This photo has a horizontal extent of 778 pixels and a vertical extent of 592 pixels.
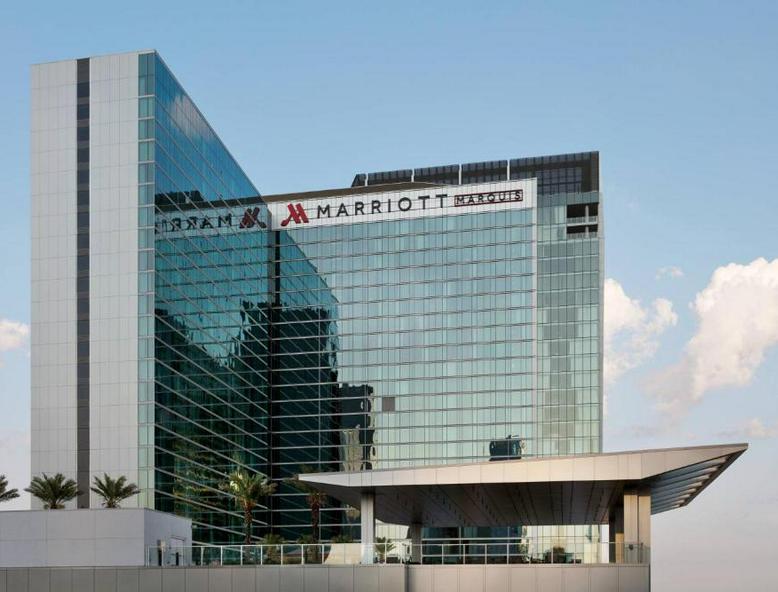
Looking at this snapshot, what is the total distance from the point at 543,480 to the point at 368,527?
27.0ft

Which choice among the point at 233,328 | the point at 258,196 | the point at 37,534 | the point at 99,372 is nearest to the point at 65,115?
the point at 99,372

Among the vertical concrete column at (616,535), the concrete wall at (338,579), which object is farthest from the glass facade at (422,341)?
the concrete wall at (338,579)

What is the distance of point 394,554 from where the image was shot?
49875mm

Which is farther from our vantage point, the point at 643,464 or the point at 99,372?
the point at 99,372

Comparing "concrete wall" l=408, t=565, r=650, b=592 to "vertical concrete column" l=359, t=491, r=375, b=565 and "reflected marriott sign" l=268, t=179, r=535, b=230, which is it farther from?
"reflected marriott sign" l=268, t=179, r=535, b=230

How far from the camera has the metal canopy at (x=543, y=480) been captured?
4431cm

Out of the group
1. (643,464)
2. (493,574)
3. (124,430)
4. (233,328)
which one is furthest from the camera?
(233,328)

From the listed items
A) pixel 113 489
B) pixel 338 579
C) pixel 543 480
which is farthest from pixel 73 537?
pixel 113 489

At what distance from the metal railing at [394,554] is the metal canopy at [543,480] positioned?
247 cm

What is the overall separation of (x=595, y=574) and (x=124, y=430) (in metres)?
47.8

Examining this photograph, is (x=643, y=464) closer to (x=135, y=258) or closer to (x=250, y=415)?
(x=135, y=258)

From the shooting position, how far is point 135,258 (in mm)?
86750

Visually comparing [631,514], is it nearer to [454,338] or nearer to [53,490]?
[53,490]

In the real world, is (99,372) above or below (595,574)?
above
